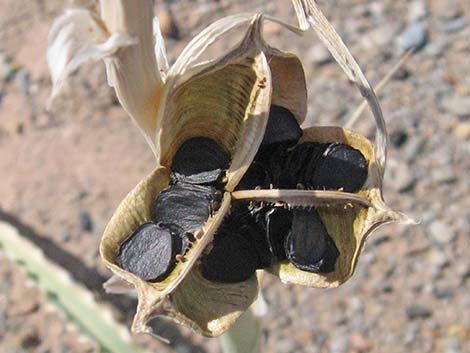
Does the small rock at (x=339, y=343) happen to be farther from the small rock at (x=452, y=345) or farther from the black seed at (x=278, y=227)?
the black seed at (x=278, y=227)

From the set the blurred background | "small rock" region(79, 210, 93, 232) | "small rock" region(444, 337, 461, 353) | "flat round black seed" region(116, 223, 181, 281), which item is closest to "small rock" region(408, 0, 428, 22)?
the blurred background

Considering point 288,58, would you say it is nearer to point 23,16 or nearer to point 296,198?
point 296,198

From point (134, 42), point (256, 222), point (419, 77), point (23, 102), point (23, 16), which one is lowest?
point (419, 77)

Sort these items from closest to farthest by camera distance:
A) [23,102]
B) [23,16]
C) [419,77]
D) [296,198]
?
[296,198] → [419,77] → [23,102] → [23,16]

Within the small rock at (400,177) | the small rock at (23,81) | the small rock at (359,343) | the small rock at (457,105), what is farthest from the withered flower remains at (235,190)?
the small rock at (23,81)

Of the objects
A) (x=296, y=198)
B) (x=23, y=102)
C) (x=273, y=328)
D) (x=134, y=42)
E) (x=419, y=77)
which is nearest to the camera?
(x=134, y=42)

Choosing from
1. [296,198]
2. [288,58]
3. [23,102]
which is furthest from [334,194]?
[23,102]

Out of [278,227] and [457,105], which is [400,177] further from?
[278,227]
